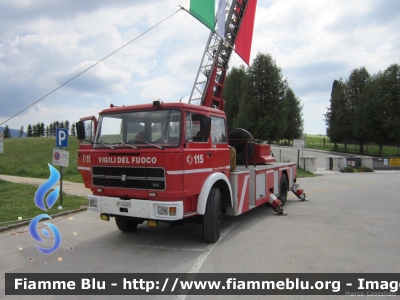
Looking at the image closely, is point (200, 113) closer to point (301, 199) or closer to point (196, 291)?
point (196, 291)

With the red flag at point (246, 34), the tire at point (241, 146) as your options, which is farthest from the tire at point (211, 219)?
the red flag at point (246, 34)

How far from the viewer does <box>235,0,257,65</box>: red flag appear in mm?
12469

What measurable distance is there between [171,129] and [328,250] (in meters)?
3.48

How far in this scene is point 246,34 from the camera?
12.8 metres

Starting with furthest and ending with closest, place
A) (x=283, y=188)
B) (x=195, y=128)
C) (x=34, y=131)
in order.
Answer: (x=34, y=131), (x=283, y=188), (x=195, y=128)

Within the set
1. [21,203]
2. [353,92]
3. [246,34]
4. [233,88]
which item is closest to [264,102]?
[233,88]

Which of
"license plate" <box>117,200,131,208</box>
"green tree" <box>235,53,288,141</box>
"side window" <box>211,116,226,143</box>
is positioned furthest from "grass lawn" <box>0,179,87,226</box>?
"green tree" <box>235,53,288,141</box>

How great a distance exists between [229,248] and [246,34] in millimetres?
9649

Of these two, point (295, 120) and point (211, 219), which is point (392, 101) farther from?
point (211, 219)

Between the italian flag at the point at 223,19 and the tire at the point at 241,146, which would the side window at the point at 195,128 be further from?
the italian flag at the point at 223,19

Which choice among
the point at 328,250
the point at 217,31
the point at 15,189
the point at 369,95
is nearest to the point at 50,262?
the point at 328,250

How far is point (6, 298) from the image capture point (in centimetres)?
391

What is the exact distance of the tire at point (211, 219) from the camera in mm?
5871

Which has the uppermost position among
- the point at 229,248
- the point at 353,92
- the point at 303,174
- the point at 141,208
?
the point at 353,92
